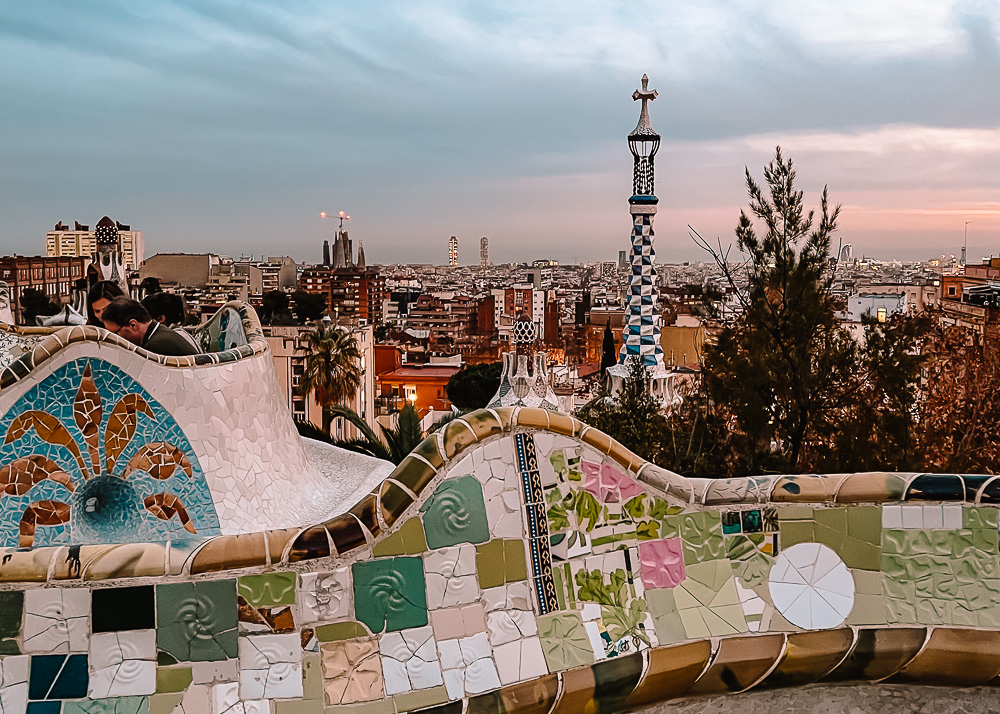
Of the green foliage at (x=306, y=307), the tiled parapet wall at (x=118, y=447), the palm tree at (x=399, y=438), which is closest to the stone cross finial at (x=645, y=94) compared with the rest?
the palm tree at (x=399, y=438)

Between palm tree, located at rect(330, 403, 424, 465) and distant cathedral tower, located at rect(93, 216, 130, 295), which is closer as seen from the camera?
distant cathedral tower, located at rect(93, 216, 130, 295)

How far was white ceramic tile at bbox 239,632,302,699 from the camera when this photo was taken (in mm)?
1589

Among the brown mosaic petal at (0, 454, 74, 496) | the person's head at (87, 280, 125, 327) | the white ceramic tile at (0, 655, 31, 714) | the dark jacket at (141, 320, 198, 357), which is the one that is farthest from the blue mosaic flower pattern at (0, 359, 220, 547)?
the white ceramic tile at (0, 655, 31, 714)

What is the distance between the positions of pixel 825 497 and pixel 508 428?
0.61 metres

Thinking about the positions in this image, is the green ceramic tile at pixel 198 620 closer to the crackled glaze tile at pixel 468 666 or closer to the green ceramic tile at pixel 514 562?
the crackled glaze tile at pixel 468 666

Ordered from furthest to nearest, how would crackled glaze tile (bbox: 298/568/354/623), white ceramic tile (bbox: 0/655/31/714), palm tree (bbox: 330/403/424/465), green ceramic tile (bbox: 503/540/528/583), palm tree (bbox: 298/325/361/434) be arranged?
palm tree (bbox: 298/325/361/434)
palm tree (bbox: 330/403/424/465)
green ceramic tile (bbox: 503/540/528/583)
crackled glaze tile (bbox: 298/568/354/623)
white ceramic tile (bbox: 0/655/31/714)

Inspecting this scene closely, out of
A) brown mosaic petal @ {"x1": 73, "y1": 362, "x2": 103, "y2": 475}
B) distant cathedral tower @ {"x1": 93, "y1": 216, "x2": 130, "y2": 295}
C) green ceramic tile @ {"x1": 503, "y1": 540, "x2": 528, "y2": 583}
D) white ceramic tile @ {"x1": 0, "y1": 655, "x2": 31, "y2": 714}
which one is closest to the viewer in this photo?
white ceramic tile @ {"x1": 0, "y1": 655, "x2": 31, "y2": 714}

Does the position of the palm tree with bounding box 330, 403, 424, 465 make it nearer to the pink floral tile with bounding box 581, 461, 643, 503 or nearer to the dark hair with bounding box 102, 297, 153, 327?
the dark hair with bounding box 102, 297, 153, 327

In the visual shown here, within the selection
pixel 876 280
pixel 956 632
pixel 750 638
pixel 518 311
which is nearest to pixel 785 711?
pixel 750 638

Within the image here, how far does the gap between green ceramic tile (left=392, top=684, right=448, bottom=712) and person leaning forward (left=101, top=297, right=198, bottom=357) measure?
2979mm

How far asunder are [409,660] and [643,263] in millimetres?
8868

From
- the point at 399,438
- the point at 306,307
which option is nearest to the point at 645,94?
the point at 399,438

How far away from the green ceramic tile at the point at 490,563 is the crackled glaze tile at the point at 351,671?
0.73ft

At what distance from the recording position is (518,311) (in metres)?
8.84
